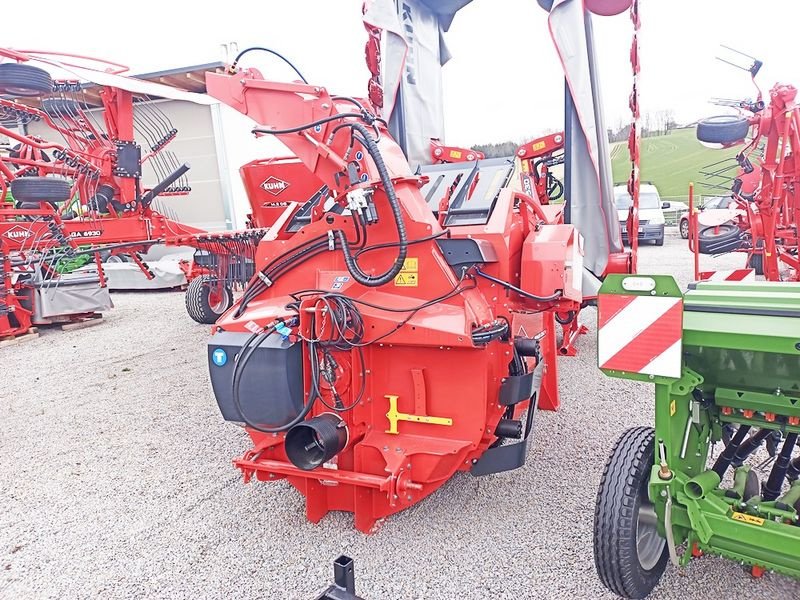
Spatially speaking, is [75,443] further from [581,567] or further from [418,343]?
[581,567]

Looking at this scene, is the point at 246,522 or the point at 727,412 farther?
the point at 246,522

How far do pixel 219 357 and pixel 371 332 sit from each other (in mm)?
670

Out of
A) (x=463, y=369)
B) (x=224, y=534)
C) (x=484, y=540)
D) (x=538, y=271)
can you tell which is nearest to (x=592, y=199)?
(x=538, y=271)

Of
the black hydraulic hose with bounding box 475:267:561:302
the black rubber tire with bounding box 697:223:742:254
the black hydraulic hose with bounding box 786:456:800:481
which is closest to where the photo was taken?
the black hydraulic hose with bounding box 786:456:800:481

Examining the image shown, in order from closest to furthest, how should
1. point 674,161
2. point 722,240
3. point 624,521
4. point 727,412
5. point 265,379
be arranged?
point 624,521 < point 727,412 < point 265,379 < point 722,240 < point 674,161

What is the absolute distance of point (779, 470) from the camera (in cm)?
194

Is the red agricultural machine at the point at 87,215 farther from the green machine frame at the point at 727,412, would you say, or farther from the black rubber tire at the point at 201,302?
the green machine frame at the point at 727,412

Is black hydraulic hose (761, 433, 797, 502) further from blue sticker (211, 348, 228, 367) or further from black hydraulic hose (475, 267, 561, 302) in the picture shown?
blue sticker (211, 348, 228, 367)

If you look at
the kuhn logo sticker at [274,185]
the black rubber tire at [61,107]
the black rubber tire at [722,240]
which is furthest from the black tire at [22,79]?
the black rubber tire at [722,240]

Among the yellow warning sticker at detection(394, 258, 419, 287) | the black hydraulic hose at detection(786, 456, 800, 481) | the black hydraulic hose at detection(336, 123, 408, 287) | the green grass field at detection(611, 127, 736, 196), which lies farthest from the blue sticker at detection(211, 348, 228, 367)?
the green grass field at detection(611, 127, 736, 196)

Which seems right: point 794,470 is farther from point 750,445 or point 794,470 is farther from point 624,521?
point 624,521

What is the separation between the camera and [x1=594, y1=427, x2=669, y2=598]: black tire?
70.6 inches

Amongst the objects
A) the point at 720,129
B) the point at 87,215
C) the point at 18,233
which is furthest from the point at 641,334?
the point at 18,233

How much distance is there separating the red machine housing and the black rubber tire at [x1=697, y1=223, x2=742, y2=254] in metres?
5.91
